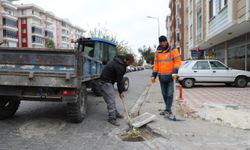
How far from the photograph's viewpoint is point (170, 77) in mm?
6094

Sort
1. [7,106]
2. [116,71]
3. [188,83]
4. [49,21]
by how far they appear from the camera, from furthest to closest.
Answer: [49,21]
[188,83]
[7,106]
[116,71]

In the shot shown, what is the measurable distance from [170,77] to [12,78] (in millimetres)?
3550

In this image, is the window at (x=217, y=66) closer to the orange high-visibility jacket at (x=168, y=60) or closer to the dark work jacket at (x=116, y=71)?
the orange high-visibility jacket at (x=168, y=60)

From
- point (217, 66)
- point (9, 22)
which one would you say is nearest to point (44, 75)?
point (217, 66)

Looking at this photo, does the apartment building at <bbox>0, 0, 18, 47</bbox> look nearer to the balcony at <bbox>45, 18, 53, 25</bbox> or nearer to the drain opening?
the balcony at <bbox>45, 18, 53, 25</bbox>

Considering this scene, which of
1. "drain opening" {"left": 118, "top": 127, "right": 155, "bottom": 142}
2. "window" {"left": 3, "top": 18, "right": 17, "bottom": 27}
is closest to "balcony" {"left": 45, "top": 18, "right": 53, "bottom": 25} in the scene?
"window" {"left": 3, "top": 18, "right": 17, "bottom": 27}

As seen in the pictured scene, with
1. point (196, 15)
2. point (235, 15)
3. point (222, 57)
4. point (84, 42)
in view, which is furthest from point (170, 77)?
point (196, 15)

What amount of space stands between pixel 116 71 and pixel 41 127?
6.68 ft

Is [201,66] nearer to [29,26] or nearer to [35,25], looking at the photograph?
[29,26]

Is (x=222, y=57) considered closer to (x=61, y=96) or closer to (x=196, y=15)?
(x=196, y=15)

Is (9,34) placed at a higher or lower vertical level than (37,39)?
lower

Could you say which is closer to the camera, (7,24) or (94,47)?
(94,47)

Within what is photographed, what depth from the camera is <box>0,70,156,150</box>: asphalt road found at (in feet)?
14.1

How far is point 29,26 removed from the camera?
7131 centimetres
